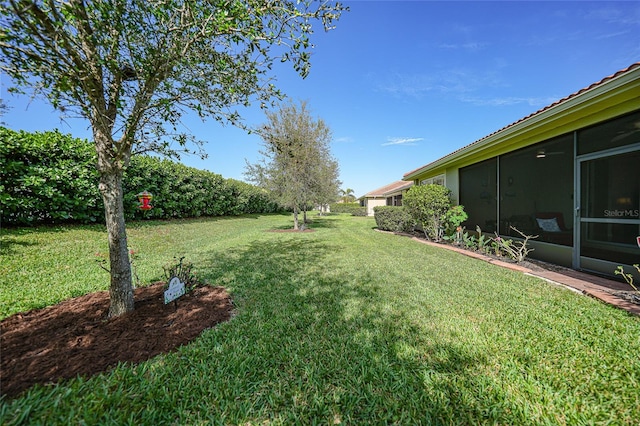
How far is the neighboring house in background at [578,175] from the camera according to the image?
13.2 feet

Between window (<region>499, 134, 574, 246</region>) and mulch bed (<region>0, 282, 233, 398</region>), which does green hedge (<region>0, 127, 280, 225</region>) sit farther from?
window (<region>499, 134, 574, 246</region>)

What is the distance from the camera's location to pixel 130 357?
2.03 m

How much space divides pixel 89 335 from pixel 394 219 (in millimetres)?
11452

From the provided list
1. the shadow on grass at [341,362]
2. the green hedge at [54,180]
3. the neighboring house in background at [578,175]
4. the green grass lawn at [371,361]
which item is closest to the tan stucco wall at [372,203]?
the neighboring house in background at [578,175]

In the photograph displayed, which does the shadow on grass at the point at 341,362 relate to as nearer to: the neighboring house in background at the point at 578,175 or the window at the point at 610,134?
the neighboring house in background at the point at 578,175

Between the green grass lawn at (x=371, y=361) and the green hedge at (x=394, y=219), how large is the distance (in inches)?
277

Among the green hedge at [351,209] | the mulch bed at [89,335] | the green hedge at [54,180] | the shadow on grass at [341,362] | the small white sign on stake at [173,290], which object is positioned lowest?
the shadow on grass at [341,362]

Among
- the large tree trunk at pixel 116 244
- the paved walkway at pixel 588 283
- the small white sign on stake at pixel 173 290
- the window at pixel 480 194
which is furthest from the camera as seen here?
the window at pixel 480 194

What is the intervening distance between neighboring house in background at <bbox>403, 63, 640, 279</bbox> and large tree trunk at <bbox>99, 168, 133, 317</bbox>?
22.5ft

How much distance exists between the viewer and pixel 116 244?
262cm

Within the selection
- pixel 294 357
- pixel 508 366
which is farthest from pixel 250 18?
pixel 508 366

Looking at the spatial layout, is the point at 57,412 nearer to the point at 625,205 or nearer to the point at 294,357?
the point at 294,357

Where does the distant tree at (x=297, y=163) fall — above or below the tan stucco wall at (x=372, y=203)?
above

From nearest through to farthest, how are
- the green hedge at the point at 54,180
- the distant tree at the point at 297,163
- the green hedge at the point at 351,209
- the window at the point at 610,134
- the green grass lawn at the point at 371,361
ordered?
1. the green grass lawn at the point at 371,361
2. the window at the point at 610,134
3. the green hedge at the point at 54,180
4. the distant tree at the point at 297,163
5. the green hedge at the point at 351,209
